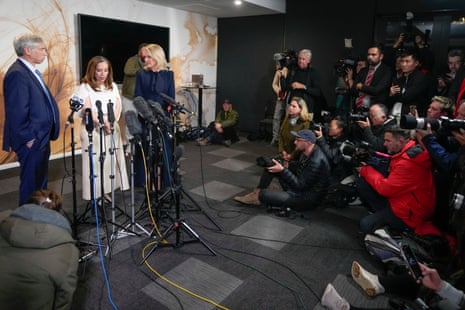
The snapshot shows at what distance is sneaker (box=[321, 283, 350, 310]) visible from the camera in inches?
76.5

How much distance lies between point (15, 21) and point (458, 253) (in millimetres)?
4827

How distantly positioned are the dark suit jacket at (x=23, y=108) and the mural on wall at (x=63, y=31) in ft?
1.42

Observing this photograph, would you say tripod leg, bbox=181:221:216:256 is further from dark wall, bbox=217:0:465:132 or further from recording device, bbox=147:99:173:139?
dark wall, bbox=217:0:465:132

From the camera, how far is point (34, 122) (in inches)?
104

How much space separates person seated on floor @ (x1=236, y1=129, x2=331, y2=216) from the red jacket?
650 millimetres

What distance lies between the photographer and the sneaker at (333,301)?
6.38 ft

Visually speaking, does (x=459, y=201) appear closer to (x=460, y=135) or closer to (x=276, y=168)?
(x=460, y=135)

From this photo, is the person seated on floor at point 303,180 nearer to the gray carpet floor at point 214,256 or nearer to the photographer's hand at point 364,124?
the gray carpet floor at point 214,256

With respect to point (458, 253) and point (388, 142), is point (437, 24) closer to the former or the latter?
point (388, 142)

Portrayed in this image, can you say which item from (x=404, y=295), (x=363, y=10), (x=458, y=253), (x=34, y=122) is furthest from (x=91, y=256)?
(x=363, y=10)

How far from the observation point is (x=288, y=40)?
257 inches

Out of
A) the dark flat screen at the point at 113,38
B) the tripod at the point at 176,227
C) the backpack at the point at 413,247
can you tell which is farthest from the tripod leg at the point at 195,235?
the dark flat screen at the point at 113,38

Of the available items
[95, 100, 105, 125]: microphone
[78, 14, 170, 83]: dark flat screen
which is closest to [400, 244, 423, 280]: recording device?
[95, 100, 105, 125]: microphone

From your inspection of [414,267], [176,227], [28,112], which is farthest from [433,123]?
[28,112]
